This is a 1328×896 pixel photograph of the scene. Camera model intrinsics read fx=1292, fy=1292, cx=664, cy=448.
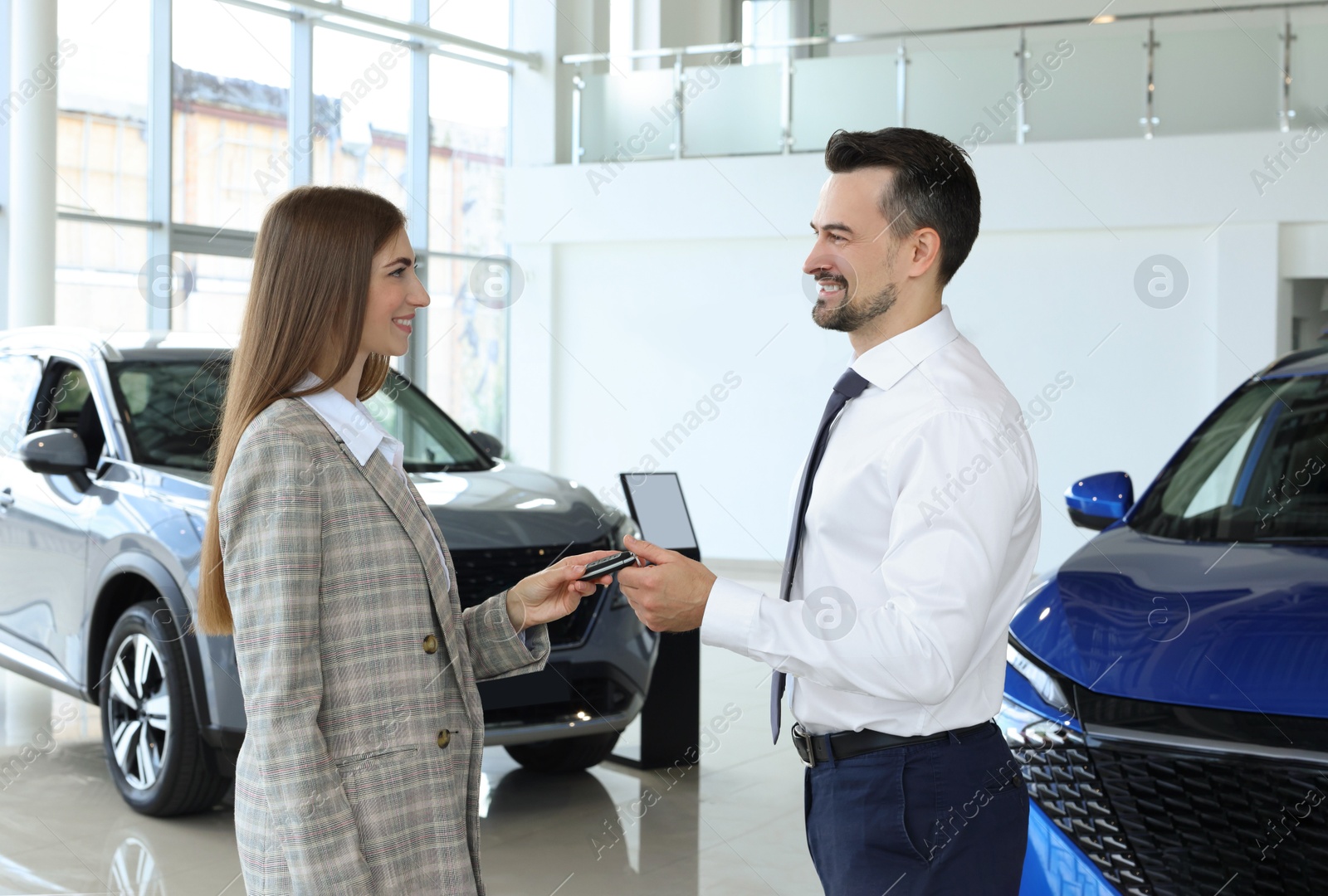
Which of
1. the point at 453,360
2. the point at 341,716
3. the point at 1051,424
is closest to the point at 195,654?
the point at 341,716

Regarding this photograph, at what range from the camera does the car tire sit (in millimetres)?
3967

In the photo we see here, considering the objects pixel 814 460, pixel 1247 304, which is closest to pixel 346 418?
pixel 814 460

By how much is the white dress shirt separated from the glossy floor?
222 cm

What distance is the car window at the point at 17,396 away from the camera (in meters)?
4.80

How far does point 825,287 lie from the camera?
185 cm

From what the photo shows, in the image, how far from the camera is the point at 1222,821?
2158 mm

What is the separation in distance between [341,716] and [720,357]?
986 centimetres

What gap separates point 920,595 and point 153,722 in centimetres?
329

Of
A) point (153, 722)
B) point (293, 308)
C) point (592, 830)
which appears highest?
point (293, 308)

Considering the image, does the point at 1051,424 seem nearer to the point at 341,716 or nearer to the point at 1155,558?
the point at 1155,558

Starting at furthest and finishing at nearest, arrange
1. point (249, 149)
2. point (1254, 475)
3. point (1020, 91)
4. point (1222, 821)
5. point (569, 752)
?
point (249, 149) < point (1020, 91) < point (569, 752) < point (1254, 475) < point (1222, 821)

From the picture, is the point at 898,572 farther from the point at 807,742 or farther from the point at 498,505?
the point at 498,505

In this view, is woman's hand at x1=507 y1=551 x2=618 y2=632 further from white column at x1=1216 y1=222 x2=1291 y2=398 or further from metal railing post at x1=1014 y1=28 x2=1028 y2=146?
metal railing post at x1=1014 y1=28 x2=1028 y2=146

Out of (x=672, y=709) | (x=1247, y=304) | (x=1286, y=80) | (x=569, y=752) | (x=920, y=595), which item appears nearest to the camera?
(x=920, y=595)
